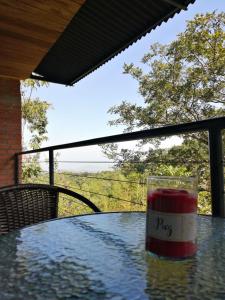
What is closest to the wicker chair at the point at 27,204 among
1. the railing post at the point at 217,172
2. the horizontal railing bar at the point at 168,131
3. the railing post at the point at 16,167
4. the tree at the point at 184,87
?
the horizontal railing bar at the point at 168,131

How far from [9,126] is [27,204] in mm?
2917

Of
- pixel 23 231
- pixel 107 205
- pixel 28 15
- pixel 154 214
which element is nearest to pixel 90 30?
pixel 28 15

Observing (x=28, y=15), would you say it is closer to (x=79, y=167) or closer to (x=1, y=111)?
(x=1, y=111)

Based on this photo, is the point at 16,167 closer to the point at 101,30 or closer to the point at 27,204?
the point at 101,30

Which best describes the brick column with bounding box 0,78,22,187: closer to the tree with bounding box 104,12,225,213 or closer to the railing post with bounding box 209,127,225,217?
the railing post with bounding box 209,127,225,217

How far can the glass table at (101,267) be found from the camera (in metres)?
0.47

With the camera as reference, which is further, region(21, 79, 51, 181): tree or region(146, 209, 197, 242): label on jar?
region(21, 79, 51, 181): tree

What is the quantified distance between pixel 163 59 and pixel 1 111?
915cm

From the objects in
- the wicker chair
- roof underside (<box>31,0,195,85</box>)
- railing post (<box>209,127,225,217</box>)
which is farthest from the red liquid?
roof underside (<box>31,0,195,85</box>)

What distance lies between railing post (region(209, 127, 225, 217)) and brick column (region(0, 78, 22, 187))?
11.0ft

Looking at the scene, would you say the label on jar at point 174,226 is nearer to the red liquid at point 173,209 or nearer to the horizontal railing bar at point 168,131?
the red liquid at point 173,209

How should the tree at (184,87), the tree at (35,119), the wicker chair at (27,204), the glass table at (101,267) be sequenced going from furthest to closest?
the tree at (184,87) → the tree at (35,119) → the wicker chair at (27,204) → the glass table at (101,267)

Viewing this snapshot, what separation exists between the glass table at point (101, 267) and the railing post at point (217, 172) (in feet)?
0.91

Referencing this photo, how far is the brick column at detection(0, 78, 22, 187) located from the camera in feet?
12.9
